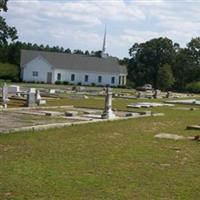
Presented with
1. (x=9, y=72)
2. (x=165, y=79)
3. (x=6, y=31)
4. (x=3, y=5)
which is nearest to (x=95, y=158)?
(x=3, y=5)

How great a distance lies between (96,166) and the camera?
939cm

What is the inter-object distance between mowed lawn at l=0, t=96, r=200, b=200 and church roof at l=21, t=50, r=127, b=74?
8040cm

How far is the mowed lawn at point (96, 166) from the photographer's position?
7.50 m

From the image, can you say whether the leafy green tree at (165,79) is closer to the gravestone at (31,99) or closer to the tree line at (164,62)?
the tree line at (164,62)

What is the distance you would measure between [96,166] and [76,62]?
8955cm

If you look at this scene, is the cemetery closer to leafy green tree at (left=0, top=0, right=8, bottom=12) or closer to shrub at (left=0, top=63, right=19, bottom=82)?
leafy green tree at (left=0, top=0, right=8, bottom=12)

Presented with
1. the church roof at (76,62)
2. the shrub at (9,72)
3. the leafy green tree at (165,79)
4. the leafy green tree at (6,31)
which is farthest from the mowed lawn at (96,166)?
the church roof at (76,62)

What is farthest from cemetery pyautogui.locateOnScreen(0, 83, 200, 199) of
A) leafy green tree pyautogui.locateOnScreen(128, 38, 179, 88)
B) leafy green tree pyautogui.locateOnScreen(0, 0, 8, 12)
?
leafy green tree pyautogui.locateOnScreen(128, 38, 179, 88)

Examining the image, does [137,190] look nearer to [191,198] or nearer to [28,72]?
[191,198]

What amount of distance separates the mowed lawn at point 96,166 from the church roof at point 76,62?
8040cm

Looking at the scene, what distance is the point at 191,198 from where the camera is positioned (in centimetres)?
742

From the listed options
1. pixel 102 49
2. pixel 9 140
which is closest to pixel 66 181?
pixel 9 140

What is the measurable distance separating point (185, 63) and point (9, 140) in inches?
3599

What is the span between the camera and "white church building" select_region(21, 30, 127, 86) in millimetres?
93125
